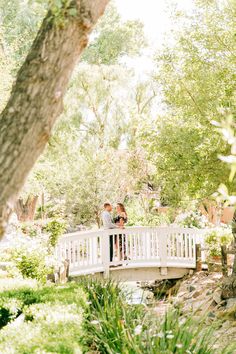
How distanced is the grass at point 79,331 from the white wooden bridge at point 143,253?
6776 mm

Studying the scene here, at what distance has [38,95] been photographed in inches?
104

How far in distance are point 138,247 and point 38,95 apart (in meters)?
12.8

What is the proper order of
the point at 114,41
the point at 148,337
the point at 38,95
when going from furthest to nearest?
the point at 114,41, the point at 148,337, the point at 38,95

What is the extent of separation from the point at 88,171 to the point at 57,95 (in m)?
19.5

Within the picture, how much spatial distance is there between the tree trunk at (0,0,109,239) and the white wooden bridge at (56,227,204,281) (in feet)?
38.6

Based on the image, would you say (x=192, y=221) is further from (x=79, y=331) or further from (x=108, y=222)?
(x=79, y=331)

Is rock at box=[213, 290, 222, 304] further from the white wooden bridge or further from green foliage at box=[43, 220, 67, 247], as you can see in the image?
green foliage at box=[43, 220, 67, 247]

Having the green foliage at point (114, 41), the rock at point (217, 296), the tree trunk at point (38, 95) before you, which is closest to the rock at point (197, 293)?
the rock at point (217, 296)

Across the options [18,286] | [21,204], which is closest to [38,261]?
[18,286]

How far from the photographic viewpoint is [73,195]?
73.6 ft

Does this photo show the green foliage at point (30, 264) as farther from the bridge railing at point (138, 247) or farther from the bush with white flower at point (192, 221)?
the bush with white flower at point (192, 221)

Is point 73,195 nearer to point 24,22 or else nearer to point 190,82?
point 24,22

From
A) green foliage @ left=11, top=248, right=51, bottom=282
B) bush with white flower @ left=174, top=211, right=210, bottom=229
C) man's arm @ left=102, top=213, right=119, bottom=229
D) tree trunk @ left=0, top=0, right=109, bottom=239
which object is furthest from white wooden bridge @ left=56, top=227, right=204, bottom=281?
tree trunk @ left=0, top=0, right=109, bottom=239

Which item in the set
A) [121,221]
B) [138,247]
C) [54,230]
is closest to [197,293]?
[138,247]
